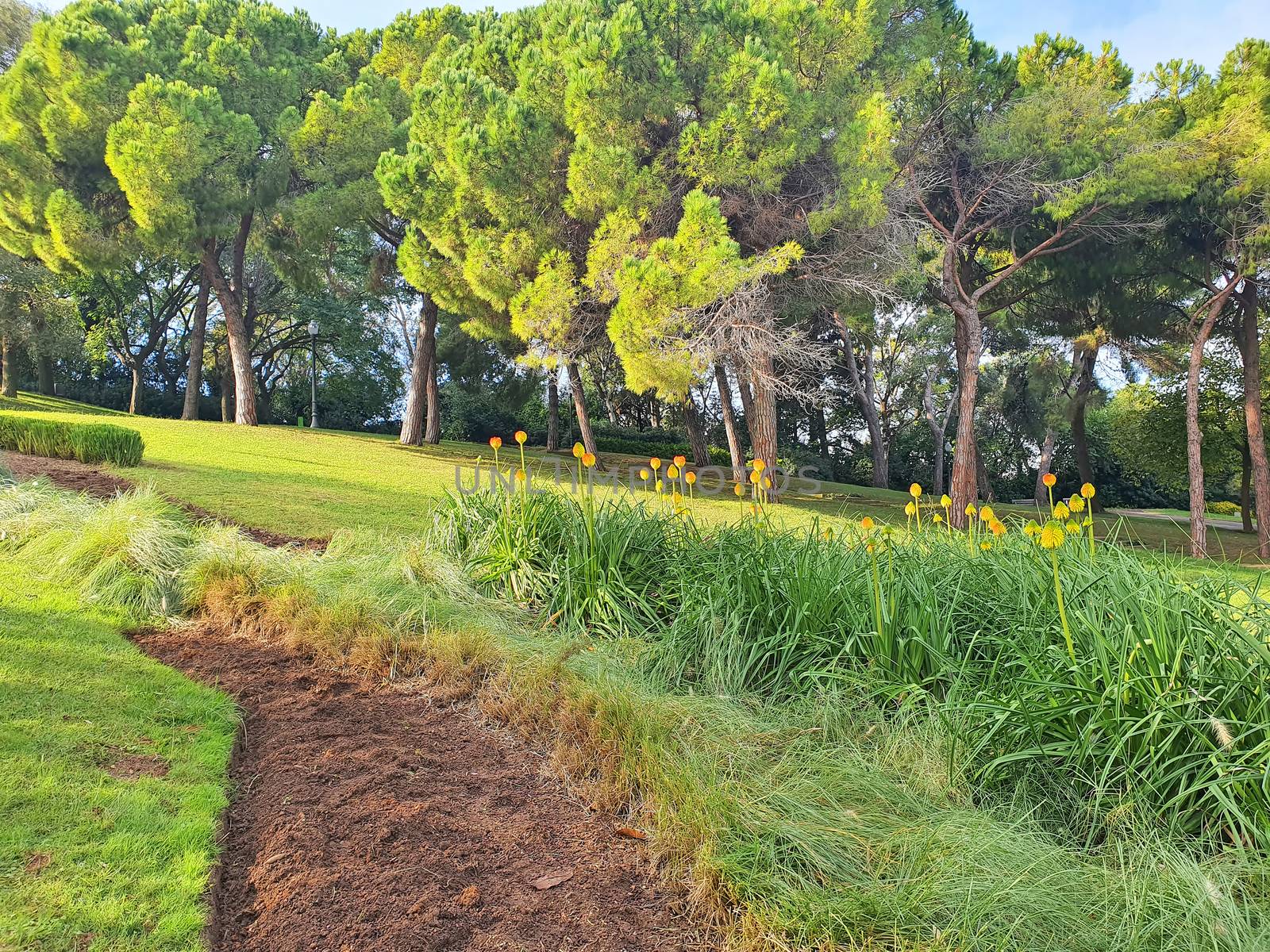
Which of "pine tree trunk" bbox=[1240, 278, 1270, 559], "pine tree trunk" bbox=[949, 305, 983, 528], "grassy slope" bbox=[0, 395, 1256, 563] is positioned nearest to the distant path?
"grassy slope" bbox=[0, 395, 1256, 563]

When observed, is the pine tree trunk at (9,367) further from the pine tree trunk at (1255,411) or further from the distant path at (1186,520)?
the distant path at (1186,520)

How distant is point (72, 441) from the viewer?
26.7 feet

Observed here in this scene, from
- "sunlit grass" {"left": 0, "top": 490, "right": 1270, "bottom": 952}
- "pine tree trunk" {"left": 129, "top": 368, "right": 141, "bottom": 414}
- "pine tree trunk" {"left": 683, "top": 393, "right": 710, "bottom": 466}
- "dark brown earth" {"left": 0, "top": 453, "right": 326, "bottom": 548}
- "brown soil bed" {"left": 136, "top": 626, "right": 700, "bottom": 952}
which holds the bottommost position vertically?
"brown soil bed" {"left": 136, "top": 626, "right": 700, "bottom": 952}

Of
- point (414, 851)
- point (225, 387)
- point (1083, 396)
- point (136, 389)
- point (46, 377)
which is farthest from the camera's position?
point (225, 387)

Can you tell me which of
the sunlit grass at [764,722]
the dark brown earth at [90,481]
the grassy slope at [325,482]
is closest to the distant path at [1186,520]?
the grassy slope at [325,482]

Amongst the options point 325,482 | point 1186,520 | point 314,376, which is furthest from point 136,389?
point 1186,520

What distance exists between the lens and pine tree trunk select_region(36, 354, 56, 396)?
2291cm

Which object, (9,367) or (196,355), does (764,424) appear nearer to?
(196,355)

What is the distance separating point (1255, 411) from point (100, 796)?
611 inches

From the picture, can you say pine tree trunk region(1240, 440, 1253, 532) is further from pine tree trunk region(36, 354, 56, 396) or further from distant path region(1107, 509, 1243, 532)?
pine tree trunk region(36, 354, 56, 396)

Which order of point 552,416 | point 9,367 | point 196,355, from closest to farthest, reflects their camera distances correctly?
point 9,367 → point 552,416 → point 196,355

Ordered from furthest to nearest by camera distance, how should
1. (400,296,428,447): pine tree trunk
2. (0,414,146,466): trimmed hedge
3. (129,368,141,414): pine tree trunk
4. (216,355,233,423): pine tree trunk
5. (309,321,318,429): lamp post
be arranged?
(309,321,318,429): lamp post
(216,355,233,423): pine tree trunk
(129,368,141,414): pine tree trunk
(400,296,428,447): pine tree trunk
(0,414,146,466): trimmed hedge

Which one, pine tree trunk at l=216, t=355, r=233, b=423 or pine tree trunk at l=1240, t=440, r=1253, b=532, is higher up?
pine tree trunk at l=216, t=355, r=233, b=423

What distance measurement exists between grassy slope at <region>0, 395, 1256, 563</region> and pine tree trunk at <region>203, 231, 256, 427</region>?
1.37m
